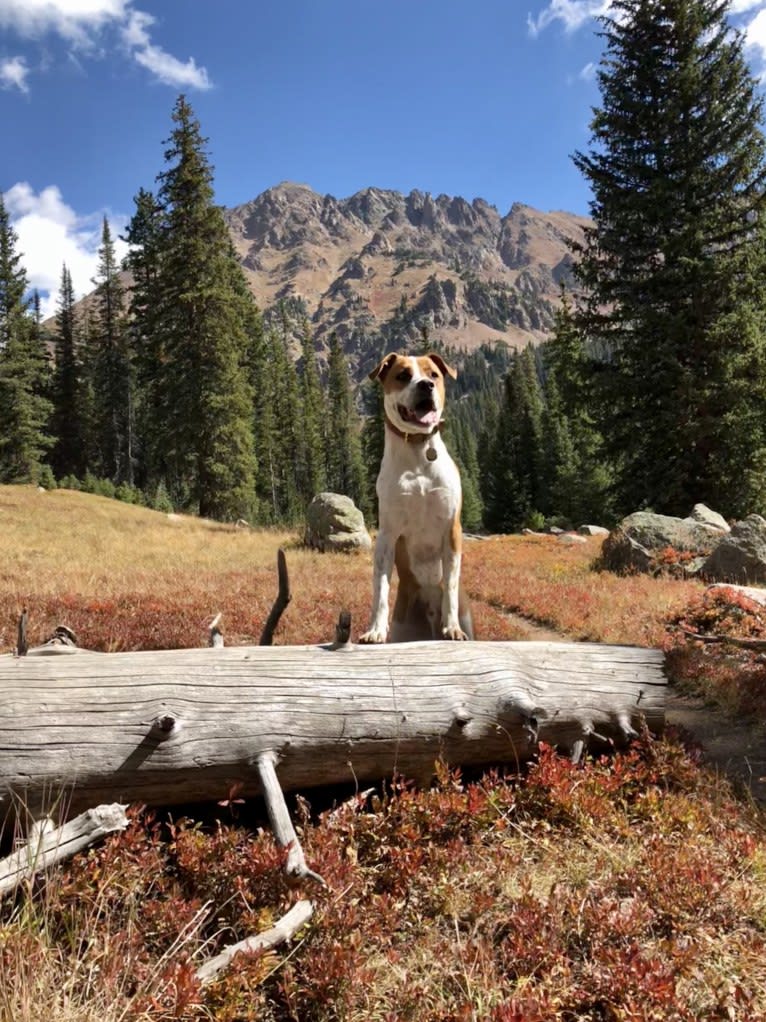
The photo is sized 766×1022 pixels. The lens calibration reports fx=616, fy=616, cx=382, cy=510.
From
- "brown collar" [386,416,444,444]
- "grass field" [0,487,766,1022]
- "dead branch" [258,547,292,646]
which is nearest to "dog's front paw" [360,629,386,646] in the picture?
"dead branch" [258,547,292,646]

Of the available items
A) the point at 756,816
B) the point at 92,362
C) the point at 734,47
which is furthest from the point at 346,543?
the point at 92,362

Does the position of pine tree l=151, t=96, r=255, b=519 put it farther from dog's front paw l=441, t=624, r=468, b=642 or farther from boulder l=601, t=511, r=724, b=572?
dog's front paw l=441, t=624, r=468, b=642

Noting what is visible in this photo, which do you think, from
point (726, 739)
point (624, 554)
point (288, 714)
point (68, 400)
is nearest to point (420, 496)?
point (288, 714)

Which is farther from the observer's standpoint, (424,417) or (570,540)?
(570,540)

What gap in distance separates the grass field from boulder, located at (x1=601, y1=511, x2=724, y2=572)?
9.04m

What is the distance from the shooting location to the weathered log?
9.62 feet

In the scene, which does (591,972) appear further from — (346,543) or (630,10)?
(630,10)

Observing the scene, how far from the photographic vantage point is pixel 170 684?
3213mm

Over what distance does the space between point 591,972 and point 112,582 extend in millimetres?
10564

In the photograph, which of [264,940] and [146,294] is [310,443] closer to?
[146,294]

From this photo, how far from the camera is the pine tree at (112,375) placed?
47312 millimetres

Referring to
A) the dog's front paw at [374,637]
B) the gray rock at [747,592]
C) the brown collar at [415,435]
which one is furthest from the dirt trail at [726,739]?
the gray rock at [747,592]

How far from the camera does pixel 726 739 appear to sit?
4.73 meters

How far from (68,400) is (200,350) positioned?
28.2 m
